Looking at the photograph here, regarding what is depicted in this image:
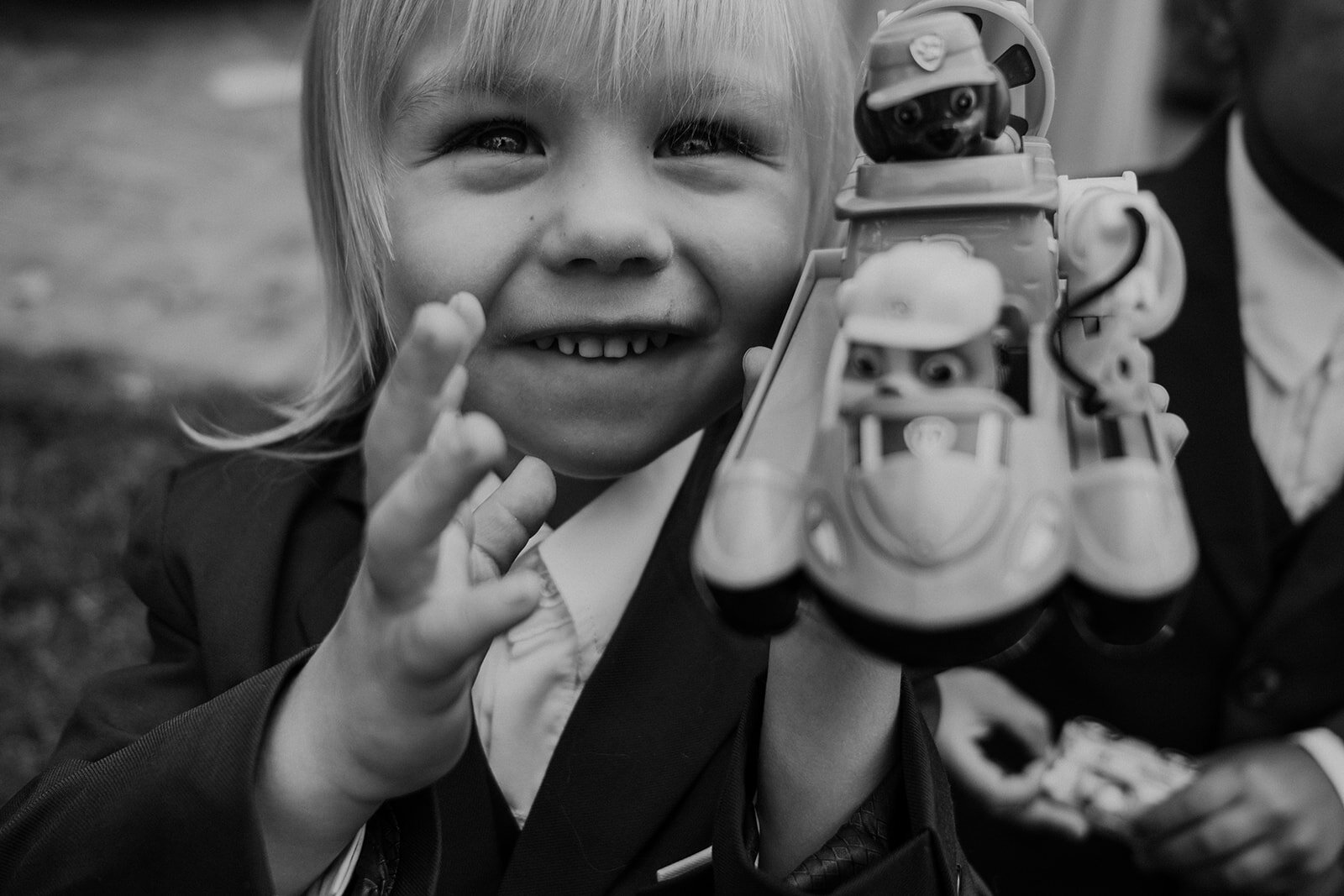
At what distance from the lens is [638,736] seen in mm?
971

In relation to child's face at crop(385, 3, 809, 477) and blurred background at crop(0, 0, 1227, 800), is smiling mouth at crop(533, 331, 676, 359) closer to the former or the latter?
child's face at crop(385, 3, 809, 477)

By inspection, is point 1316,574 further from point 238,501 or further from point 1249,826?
point 238,501

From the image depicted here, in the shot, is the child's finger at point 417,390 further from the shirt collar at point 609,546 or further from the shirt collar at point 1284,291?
the shirt collar at point 1284,291

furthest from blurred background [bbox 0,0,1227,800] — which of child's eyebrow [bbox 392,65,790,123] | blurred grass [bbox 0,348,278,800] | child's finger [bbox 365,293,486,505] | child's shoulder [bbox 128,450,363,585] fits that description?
child's finger [bbox 365,293,486,505]

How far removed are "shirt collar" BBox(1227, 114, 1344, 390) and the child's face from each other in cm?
71

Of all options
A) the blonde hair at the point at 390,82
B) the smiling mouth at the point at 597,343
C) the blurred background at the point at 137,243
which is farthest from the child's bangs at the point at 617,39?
the blurred background at the point at 137,243

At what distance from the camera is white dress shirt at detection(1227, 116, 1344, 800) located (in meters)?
1.38

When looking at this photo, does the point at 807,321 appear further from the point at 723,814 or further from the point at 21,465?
the point at 21,465

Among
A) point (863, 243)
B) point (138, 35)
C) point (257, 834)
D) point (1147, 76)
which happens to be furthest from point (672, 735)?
point (138, 35)

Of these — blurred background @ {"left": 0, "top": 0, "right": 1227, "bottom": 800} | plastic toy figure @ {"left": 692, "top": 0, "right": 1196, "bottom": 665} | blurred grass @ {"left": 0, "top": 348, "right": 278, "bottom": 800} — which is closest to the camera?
plastic toy figure @ {"left": 692, "top": 0, "right": 1196, "bottom": 665}

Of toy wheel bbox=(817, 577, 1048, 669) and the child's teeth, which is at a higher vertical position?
toy wheel bbox=(817, 577, 1048, 669)

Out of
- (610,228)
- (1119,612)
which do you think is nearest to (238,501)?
(610,228)

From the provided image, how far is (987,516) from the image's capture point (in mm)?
522

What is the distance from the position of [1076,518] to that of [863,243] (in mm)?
184
